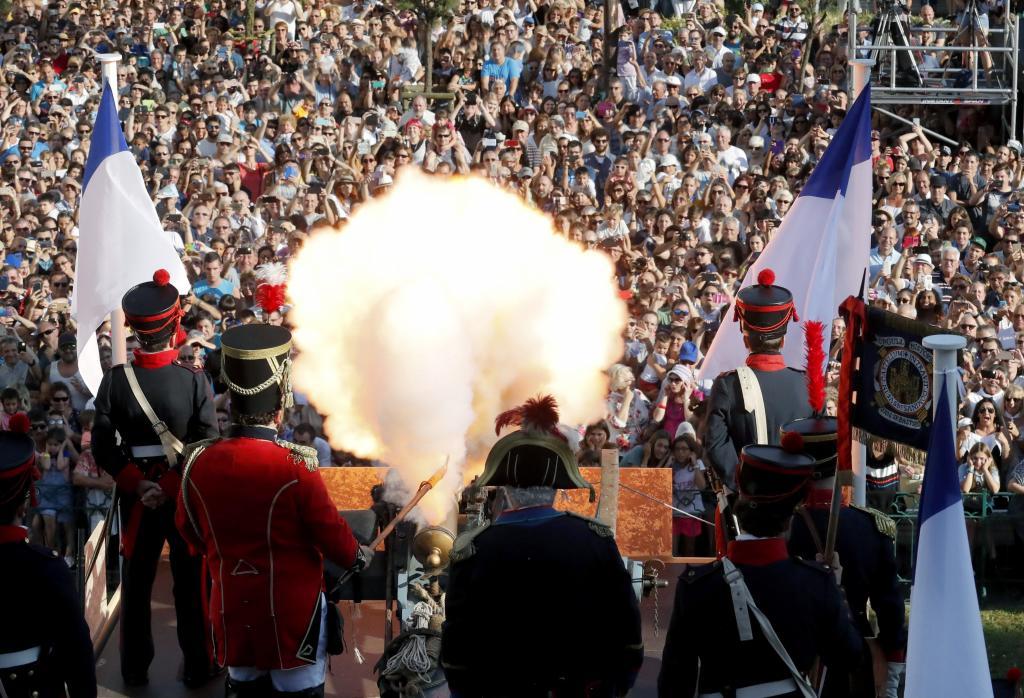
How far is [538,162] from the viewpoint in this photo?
55.3 feet

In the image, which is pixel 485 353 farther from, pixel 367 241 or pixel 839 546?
pixel 839 546

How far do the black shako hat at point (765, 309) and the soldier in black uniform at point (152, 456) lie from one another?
2840mm

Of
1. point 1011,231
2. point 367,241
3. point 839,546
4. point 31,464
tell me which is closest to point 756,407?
point 839,546

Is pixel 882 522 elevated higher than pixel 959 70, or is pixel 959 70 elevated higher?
pixel 959 70

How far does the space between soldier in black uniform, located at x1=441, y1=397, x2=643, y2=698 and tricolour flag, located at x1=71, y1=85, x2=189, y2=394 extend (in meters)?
5.08

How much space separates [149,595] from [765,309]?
11.7 ft

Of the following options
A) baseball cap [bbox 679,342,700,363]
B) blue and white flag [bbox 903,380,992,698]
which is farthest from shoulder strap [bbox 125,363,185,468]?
baseball cap [bbox 679,342,700,363]

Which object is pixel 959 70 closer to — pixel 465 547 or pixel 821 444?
pixel 821 444

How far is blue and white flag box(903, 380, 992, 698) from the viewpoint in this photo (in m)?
6.19

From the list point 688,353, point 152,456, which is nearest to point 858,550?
point 152,456

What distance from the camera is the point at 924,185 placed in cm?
1619

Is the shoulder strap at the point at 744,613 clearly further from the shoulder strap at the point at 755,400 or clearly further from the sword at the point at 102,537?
the sword at the point at 102,537

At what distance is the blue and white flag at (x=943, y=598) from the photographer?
619cm

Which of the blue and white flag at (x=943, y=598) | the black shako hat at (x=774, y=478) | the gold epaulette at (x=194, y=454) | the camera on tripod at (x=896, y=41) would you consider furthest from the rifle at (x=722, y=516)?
the camera on tripod at (x=896, y=41)
